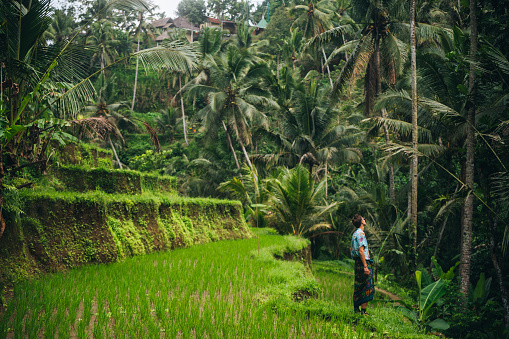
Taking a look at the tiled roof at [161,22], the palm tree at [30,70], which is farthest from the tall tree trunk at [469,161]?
the tiled roof at [161,22]

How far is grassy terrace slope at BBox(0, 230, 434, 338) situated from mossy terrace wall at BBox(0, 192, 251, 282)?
0.37 metres

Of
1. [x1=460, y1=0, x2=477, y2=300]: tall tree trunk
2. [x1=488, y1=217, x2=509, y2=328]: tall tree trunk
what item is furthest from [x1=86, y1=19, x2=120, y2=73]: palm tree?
[x1=488, y1=217, x2=509, y2=328]: tall tree trunk

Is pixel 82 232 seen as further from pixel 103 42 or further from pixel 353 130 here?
pixel 103 42

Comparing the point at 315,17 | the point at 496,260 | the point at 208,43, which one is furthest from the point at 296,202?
the point at 315,17

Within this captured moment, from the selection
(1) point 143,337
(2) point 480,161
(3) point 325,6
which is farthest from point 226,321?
(3) point 325,6

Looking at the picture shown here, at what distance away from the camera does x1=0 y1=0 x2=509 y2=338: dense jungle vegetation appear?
5762 mm

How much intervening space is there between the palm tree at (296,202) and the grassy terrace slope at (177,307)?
6.03 metres

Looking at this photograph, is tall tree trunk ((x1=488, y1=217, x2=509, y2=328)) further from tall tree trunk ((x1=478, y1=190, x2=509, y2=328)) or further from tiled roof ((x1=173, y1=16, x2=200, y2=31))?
tiled roof ((x1=173, y1=16, x2=200, y2=31))

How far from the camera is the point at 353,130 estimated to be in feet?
67.0

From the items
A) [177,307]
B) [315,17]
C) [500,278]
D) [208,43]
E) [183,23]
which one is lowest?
[500,278]

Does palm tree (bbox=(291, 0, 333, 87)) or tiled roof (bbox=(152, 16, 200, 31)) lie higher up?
tiled roof (bbox=(152, 16, 200, 31))

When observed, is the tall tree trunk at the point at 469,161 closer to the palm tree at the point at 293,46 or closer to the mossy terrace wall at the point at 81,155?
the mossy terrace wall at the point at 81,155

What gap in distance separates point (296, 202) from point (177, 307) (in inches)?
362

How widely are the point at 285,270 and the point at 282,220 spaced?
22.6 ft
